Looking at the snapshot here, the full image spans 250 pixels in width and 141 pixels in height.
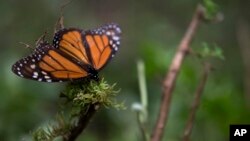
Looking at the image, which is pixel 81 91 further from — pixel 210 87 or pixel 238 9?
pixel 238 9

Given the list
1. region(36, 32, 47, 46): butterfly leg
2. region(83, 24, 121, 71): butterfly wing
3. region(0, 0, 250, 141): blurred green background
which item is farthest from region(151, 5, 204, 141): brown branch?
region(36, 32, 47, 46): butterfly leg

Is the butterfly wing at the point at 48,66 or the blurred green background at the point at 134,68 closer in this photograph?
the butterfly wing at the point at 48,66

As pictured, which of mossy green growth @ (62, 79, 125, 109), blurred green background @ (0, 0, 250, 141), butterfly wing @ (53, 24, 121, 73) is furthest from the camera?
blurred green background @ (0, 0, 250, 141)

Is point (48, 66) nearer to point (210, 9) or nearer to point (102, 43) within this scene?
point (102, 43)

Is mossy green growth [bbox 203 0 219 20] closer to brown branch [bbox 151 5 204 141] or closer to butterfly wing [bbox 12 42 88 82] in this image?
brown branch [bbox 151 5 204 141]

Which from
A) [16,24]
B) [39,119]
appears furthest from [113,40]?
[16,24]

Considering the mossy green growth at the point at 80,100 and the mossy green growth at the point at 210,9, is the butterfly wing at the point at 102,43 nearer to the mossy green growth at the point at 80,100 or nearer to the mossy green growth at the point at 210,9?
the mossy green growth at the point at 80,100

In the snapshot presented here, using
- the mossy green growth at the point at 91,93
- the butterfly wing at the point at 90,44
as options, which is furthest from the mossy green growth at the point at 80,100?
the butterfly wing at the point at 90,44

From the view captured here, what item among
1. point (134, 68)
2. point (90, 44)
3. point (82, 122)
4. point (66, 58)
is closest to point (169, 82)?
point (90, 44)
